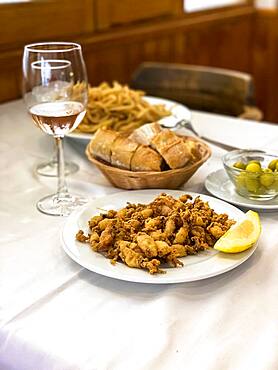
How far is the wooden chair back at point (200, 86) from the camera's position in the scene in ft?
6.52

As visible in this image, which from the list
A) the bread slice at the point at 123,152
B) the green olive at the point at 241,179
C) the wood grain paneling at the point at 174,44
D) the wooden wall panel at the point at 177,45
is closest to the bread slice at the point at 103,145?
the bread slice at the point at 123,152

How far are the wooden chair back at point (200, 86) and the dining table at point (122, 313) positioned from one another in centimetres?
105

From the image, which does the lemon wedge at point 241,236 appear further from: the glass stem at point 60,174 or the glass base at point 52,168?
the glass base at point 52,168

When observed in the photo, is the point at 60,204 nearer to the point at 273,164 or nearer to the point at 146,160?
the point at 146,160

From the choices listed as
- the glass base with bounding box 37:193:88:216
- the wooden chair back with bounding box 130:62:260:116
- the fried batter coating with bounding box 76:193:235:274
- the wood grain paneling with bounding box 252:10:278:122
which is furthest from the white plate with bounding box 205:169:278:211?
the wood grain paneling with bounding box 252:10:278:122

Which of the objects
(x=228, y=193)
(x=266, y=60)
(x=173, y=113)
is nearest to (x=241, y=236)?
(x=228, y=193)

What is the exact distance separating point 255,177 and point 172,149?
153 mm

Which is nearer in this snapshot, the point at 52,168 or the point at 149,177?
the point at 149,177

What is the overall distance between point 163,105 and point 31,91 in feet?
1.45

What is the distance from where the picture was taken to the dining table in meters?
0.66

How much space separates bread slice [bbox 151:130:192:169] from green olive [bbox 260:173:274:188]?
140mm

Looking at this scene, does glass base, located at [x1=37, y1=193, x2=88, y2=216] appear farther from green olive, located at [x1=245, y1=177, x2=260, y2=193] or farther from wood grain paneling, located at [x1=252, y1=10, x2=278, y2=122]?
wood grain paneling, located at [x1=252, y1=10, x2=278, y2=122]

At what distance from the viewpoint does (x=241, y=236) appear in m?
0.83

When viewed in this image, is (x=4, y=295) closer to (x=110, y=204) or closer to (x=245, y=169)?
(x=110, y=204)
